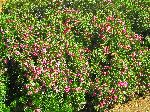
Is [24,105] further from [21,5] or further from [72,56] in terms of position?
[21,5]

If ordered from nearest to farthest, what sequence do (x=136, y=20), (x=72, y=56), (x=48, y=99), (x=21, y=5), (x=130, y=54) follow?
(x=48, y=99)
(x=72, y=56)
(x=130, y=54)
(x=136, y=20)
(x=21, y=5)

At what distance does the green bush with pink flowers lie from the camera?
10789mm

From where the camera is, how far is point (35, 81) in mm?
10766

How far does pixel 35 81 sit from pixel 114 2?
5.40m

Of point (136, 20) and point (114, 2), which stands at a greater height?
point (114, 2)

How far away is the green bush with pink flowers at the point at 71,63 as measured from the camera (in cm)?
1079

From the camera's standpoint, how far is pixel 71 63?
37.7ft

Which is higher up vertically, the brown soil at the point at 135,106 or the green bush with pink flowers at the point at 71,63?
the green bush with pink flowers at the point at 71,63

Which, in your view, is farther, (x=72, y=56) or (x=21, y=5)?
(x=21, y=5)

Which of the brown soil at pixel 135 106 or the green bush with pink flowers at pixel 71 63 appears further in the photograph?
the brown soil at pixel 135 106

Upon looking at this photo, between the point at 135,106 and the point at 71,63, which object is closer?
the point at 71,63

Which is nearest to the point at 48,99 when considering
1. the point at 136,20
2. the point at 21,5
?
the point at 136,20

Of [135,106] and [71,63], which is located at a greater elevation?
[71,63]

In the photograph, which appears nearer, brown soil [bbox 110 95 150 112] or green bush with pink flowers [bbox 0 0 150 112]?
green bush with pink flowers [bbox 0 0 150 112]
